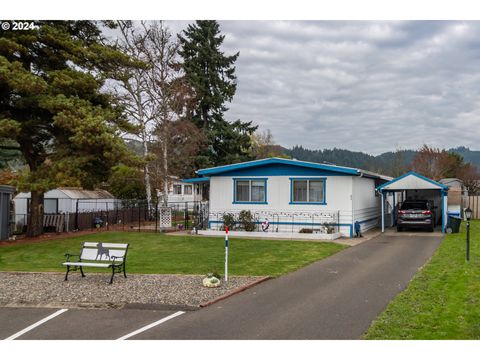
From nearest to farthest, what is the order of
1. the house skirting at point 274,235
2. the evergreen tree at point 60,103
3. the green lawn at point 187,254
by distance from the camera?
1. the green lawn at point 187,254
2. the evergreen tree at point 60,103
3. the house skirting at point 274,235

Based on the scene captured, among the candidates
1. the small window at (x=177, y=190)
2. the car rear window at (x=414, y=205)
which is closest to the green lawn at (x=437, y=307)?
the car rear window at (x=414, y=205)

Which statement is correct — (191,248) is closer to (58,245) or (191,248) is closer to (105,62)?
(58,245)

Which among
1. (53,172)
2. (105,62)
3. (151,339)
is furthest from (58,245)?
(151,339)

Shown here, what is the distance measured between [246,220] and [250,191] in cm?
155

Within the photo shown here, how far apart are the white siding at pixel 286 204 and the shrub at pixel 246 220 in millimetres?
476

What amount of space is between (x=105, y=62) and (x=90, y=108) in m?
2.80

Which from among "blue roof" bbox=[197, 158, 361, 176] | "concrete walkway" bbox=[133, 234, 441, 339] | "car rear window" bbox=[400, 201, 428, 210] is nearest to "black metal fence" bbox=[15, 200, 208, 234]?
"blue roof" bbox=[197, 158, 361, 176]

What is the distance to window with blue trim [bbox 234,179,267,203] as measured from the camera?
22.8 meters

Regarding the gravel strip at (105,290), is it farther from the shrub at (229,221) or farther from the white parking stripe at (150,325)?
the shrub at (229,221)

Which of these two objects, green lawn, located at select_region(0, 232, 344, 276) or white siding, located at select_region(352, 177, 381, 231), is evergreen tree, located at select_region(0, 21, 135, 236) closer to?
green lawn, located at select_region(0, 232, 344, 276)

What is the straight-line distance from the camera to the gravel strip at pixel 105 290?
8.74 m

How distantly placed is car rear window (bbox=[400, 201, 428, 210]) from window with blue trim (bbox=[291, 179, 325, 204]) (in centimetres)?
440

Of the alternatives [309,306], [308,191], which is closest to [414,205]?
[308,191]

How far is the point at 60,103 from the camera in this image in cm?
1878
